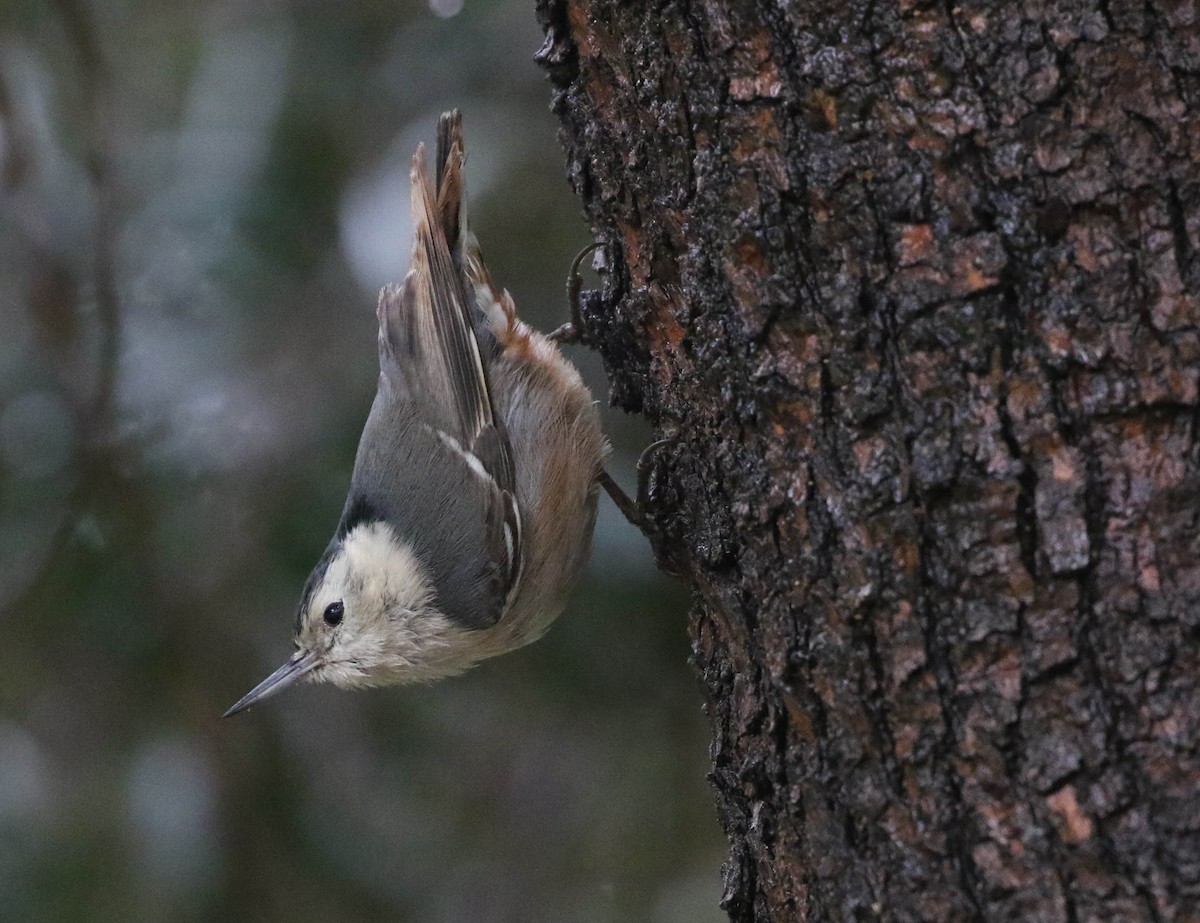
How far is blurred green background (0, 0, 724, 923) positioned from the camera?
11.2 ft

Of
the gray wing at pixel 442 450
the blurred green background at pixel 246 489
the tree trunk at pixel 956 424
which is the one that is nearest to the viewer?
the tree trunk at pixel 956 424

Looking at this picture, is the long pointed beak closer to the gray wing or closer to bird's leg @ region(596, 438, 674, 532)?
the gray wing

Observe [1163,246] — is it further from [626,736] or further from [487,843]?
[487,843]

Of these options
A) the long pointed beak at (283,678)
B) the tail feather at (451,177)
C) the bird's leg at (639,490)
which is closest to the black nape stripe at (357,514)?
the long pointed beak at (283,678)

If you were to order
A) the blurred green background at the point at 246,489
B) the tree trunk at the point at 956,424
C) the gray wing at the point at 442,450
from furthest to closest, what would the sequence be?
the blurred green background at the point at 246,489
the gray wing at the point at 442,450
the tree trunk at the point at 956,424

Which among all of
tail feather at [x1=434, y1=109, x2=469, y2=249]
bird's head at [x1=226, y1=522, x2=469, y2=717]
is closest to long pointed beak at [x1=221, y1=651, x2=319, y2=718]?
bird's head at [x1=226, y1=522, x2=469, y2=717]

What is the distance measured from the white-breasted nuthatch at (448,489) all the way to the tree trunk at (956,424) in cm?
120

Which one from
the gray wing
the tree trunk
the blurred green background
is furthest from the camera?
the blurred green background

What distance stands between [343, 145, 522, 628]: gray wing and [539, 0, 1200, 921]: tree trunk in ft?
3.90

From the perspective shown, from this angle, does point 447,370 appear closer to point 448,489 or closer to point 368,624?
point 448,489

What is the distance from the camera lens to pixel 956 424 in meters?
1.54

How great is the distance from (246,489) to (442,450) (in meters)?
0.75

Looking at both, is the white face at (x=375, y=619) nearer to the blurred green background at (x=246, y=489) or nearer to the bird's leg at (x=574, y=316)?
the blurred green background at (x=246, y=489)

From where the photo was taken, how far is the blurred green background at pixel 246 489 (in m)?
3.42
